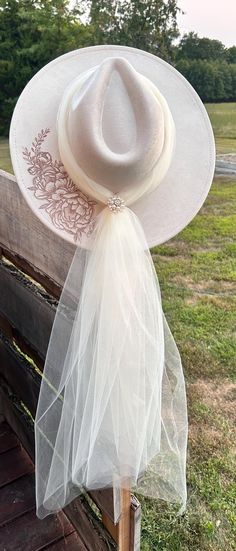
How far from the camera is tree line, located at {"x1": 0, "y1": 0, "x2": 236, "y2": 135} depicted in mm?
6434

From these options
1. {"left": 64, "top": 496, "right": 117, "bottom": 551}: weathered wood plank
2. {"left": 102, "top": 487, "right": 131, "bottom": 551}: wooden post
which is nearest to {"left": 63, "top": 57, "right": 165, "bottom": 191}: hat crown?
{"left": 102, "top": 487, "right": 131, "bottom": 551}: wooden post

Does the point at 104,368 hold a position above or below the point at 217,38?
below

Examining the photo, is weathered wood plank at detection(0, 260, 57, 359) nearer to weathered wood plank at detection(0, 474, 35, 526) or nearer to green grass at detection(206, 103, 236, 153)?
weathered wood plank at detection(0, 474, 35, 526)

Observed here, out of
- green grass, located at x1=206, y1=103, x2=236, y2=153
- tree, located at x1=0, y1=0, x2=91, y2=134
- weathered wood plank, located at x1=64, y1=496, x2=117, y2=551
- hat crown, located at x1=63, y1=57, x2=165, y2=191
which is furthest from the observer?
tree, located at x1=0, y1=0, x2=91, y2=134

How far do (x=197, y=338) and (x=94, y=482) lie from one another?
1.50m

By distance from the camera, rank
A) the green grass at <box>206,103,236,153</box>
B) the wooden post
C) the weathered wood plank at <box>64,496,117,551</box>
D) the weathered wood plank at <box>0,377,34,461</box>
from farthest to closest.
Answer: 1. the green grass at <box>206,103,236,153</box>
2. the weathered wood plank at <box>0,377,34,461</box>
3. the weathered wood plank at <box>64,496,117,551</box>
4. the wooden post

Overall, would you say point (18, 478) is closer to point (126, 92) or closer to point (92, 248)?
point (92, 248)

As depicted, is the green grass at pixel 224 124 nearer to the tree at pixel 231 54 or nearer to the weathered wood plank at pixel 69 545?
the tree at pixel 231 54

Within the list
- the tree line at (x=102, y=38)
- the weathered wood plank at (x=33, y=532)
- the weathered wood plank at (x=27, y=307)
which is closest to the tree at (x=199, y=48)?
the tree line at (x=102, y=38)

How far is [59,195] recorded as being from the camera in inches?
28.2

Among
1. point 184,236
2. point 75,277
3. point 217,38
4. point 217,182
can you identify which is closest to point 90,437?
point 75,277

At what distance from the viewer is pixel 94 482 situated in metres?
0.75

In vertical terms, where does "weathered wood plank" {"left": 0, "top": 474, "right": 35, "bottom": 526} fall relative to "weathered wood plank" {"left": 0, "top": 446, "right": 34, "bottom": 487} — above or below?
below

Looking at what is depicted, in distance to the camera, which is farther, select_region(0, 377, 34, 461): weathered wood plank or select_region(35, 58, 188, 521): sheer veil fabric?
select_region(0, 377, 34, 461): weathered wood plank
